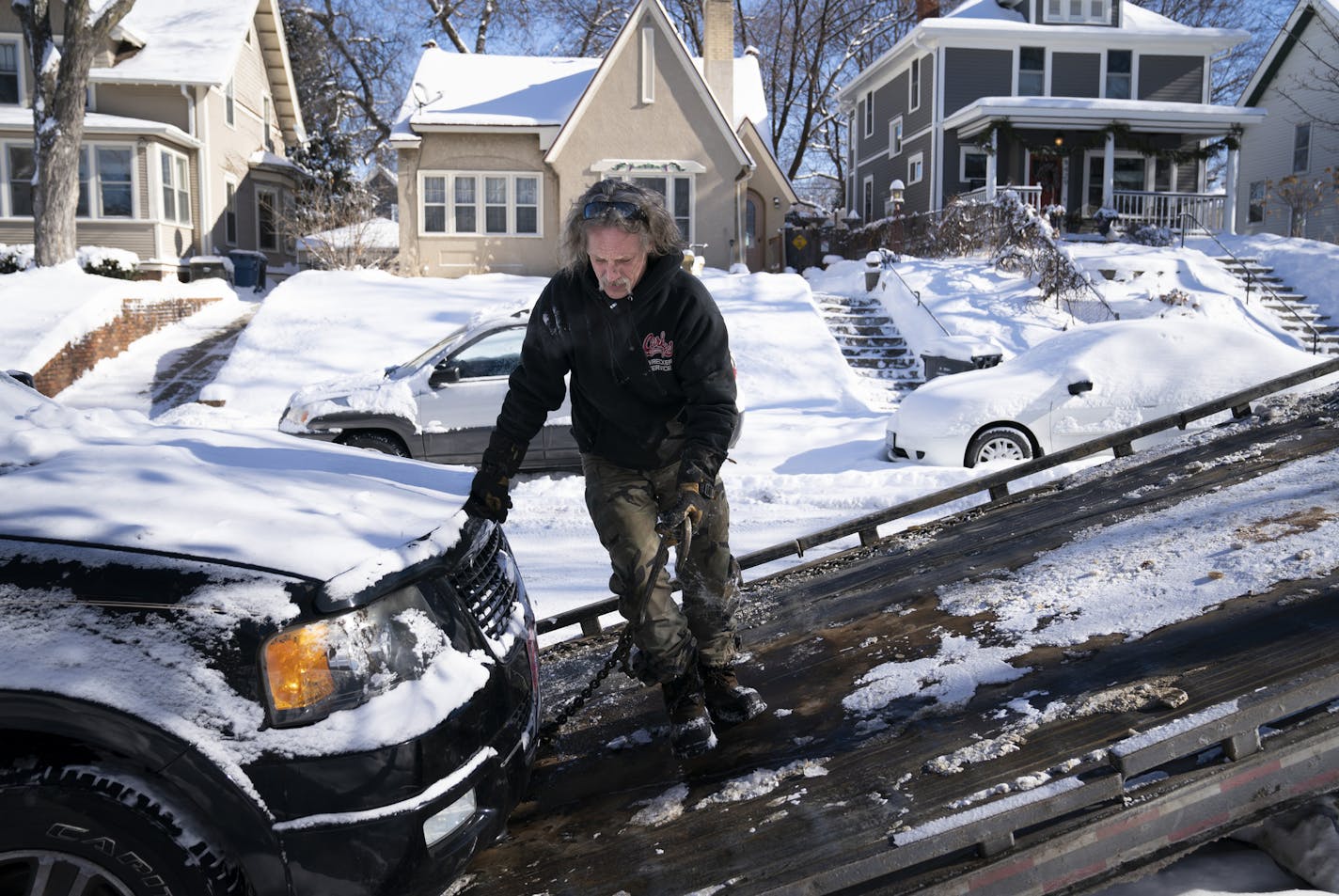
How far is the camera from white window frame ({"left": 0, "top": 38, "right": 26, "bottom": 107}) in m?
27.1

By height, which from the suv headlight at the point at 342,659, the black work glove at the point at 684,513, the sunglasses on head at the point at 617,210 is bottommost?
the suv headlight at the point at 342,659

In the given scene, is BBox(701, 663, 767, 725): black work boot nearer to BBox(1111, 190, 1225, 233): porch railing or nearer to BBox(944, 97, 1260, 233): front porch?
BBox(944, 97, 1260, 233): front porch

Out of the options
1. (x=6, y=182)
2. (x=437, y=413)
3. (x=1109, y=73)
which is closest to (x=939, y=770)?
(x=437, y=413)

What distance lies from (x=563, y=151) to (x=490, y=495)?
2281cm

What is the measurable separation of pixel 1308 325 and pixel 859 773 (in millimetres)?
20844

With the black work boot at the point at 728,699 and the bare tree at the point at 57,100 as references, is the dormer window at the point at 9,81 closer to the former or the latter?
the bare tree at the point at 57,100

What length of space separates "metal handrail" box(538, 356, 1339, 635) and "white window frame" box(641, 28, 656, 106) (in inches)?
812

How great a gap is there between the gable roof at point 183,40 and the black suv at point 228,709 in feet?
92.2

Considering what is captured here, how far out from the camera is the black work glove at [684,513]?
320 cm

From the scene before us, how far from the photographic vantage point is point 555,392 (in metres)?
3.61

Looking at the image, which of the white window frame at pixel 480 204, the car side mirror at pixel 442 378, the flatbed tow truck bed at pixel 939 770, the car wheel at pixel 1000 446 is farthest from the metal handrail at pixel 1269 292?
the flatbed tow truck bed at pixel 939 770

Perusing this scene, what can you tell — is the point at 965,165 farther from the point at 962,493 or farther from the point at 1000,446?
the point at 962,493

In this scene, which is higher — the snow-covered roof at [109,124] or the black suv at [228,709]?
the snow-covered roof at [109,124]

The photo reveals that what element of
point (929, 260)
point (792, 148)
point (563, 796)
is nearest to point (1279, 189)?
point (929, 260)
